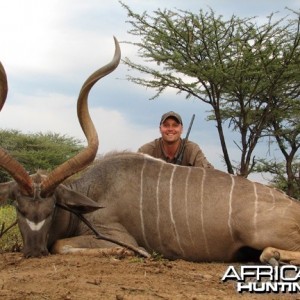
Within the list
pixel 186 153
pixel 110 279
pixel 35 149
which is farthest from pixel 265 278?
pixel 35 149

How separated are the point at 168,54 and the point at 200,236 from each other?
5372 mm

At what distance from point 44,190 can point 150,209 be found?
0.66 metres

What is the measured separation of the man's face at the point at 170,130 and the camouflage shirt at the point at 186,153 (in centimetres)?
12

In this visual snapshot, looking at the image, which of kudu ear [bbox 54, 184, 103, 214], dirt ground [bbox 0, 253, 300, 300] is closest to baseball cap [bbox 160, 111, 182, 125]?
kudu ear [bbox 54, 184, 103, 214]

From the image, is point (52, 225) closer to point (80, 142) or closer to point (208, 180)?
point (208, 180)

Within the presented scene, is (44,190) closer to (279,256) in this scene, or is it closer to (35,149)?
(279,256)

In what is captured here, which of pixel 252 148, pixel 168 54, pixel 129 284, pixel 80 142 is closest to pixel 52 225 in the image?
pixel 129 284

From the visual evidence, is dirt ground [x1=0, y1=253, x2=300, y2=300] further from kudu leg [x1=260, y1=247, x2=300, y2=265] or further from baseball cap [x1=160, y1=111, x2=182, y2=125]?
baseball cap [x1=160, y1=111, x2=182, y2=125]

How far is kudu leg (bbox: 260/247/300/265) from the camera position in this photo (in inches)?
130

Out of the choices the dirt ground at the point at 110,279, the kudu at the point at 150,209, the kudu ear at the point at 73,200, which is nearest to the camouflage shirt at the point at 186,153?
the kudu at the point at 150,209

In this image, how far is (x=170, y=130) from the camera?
14.9 ft

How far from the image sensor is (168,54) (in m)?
8.58

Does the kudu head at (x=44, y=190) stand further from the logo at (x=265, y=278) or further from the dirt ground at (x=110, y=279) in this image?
the logo at (x=265, y=278)

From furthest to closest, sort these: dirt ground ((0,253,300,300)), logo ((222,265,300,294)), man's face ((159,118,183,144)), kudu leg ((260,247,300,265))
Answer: man's face ((159,118,183,144)) < kudu leg ((260,247,300,265)) < logo ((222,265,300,294)) < dirt ground ((0,253,300,300))
